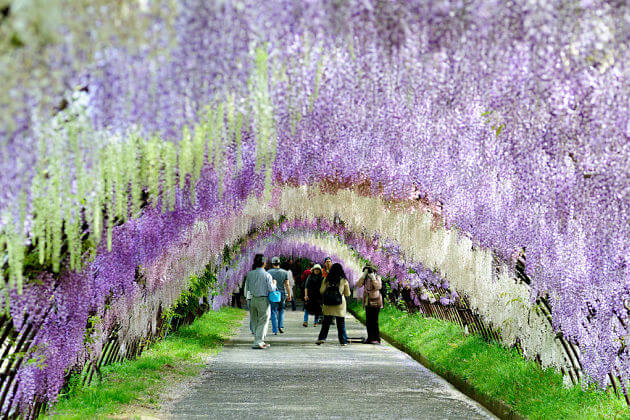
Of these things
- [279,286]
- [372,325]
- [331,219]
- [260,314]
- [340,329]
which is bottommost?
[340,329]

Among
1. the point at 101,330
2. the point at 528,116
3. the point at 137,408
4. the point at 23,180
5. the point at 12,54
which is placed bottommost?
the point at 137,408

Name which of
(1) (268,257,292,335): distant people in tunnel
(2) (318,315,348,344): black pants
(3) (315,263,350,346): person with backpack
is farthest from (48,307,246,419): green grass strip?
(1) (268,257,292,335): distant people in tunnel

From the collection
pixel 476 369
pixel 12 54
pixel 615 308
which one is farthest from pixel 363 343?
pixel 12 54

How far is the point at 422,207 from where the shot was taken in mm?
14523

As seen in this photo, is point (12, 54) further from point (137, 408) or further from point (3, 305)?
point (137, 408)

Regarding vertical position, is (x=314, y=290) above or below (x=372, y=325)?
above

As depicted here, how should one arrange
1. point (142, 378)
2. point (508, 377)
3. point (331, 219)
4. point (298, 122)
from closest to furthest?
point (298, 122) → point (508, 377) → point (142, 378) → point (331, 219)

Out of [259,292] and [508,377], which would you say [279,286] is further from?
[508,377]

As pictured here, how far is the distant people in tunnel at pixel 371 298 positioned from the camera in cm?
1897

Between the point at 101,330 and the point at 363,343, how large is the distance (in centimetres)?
984

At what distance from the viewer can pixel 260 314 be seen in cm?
1781

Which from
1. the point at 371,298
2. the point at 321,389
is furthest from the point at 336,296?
the point at 321,389

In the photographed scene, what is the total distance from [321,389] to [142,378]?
2.47 m

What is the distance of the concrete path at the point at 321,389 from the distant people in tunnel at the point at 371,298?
157 centimetres
